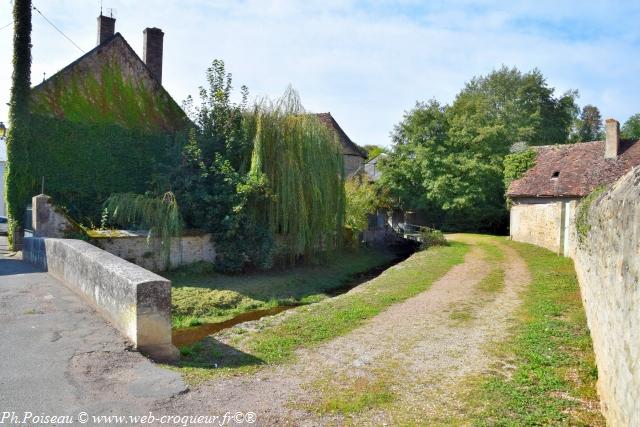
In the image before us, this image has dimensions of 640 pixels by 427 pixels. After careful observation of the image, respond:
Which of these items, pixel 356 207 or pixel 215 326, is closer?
pixel 215 326

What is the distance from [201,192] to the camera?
16703 mm

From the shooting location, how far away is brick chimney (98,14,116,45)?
21.1m

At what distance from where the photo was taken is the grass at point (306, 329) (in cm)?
692

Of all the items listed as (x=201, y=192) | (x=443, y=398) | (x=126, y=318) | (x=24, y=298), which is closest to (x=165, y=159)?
(x=201, y=192)

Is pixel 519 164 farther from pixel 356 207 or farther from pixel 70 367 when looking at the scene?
pixel 70 367

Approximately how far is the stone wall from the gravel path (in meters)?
7.46

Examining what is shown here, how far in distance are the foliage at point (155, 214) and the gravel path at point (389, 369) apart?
27.5 ft

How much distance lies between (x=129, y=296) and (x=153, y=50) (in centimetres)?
1855

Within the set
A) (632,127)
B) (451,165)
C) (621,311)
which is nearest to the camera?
(621,311)

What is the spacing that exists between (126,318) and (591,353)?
262 inches

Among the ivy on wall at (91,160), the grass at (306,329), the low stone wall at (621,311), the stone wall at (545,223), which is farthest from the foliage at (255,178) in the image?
the low stone wall at (621,311)

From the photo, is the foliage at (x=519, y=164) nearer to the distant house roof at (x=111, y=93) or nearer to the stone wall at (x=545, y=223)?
the stone wall at (x=545, y=223)

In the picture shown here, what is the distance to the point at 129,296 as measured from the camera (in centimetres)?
640

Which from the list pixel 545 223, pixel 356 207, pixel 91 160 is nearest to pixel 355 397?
pixel 91 160
